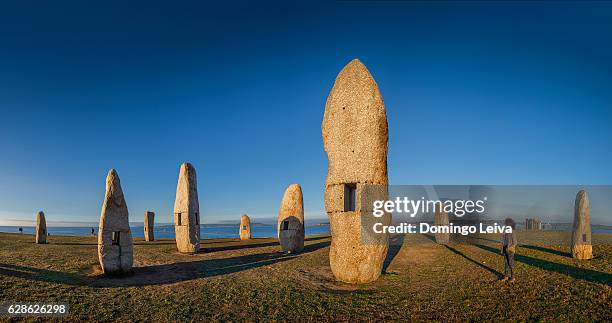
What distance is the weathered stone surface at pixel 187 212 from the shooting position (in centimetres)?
1955

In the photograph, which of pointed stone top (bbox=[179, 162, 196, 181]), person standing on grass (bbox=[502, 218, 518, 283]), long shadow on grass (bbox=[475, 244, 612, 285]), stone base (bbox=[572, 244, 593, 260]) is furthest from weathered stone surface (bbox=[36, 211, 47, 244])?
stone base (bbox=[572, 244, 593, 260])

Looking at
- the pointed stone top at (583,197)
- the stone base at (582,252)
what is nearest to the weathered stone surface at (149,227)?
the stone base at (582,252)

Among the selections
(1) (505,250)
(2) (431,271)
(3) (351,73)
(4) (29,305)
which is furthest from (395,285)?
(4) (29,305)

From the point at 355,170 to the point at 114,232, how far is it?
937cm

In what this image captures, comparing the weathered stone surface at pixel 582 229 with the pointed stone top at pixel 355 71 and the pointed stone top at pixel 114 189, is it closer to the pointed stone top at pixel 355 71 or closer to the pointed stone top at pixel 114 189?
the pointed stone top at pixel 355 71

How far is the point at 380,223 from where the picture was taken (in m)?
12.1

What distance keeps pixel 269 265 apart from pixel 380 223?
19.7ft

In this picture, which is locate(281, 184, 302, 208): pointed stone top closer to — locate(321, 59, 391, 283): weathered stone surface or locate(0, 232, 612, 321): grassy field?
locate(0, 232, 612, 321): grassy field

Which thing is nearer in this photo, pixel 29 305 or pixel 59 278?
pixel 29 305

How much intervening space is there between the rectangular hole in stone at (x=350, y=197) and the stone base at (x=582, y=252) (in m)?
10.7

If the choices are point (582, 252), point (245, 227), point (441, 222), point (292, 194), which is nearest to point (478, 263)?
point (582, 252)

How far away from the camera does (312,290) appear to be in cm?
1084

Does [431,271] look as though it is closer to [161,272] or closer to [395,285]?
[395,285]

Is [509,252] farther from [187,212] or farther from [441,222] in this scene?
[187,212]
